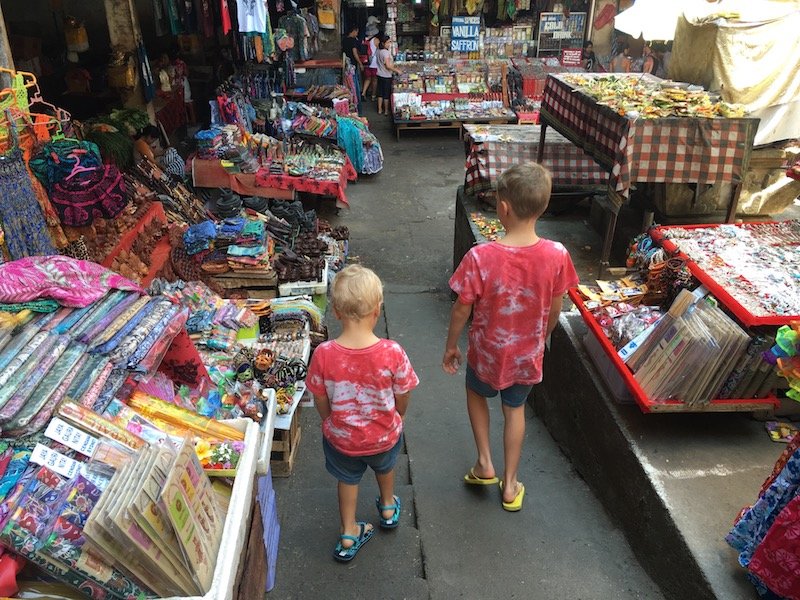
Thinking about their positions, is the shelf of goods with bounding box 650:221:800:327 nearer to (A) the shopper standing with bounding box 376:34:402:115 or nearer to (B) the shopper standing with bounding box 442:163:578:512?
(B) the shopper standing with bounding box 442:163:578:512

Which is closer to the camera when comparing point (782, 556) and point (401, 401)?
point (782, 556)

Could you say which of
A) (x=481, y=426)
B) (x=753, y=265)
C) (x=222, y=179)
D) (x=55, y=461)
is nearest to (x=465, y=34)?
(x=222, y=179)

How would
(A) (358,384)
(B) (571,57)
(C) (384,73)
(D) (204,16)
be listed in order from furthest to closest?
(B) (571,57), (C) (384,73), (D) (204,16), (A) (358,384)

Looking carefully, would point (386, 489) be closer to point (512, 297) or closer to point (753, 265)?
point (512, 297)

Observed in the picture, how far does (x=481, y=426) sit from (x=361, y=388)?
3.41 ft

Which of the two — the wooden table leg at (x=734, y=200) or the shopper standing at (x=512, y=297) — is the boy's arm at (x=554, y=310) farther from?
the wooden table leg at (x=734, y=200)

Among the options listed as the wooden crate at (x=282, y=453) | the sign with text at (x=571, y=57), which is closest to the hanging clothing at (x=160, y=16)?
the wooden crate at (x=282, y=453)

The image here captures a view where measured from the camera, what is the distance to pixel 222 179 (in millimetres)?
7566

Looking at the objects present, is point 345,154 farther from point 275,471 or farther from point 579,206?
point 275,471

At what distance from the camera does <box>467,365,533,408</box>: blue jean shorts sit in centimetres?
301

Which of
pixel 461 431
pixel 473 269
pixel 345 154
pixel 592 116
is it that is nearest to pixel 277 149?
pixel 345 154

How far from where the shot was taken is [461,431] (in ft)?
14.0

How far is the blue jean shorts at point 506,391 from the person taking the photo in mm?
3014

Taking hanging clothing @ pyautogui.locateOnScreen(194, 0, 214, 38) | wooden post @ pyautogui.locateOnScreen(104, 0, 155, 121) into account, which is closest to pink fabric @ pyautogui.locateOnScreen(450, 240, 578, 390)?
wooden post @ pyautogui.locateOnScreen(104, 0, 155, 121)
